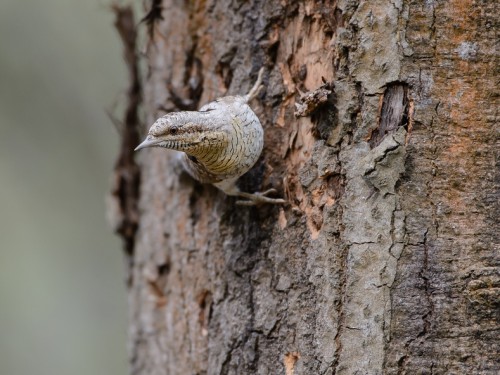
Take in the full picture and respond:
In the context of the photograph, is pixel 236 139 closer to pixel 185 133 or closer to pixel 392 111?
pixel 185 133

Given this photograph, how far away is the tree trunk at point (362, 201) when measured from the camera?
83.8 inches

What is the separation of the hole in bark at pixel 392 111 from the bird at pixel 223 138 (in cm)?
56

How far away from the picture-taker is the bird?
100 inches

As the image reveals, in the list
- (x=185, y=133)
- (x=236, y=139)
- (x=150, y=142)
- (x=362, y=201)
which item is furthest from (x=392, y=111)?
(x=150, y=142)

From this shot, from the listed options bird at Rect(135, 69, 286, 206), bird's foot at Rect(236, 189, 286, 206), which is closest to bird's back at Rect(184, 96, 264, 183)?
bird at Rect(135, 69, 286, 206)

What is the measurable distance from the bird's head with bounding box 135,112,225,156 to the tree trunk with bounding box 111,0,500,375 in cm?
29

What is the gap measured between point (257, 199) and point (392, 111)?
0.75 m

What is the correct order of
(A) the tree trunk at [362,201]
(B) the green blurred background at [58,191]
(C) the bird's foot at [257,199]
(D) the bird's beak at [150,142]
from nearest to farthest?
1. (A) the tree trunk at [362,201]
2. (D) the bird's beak at [150,142]
3. (C) the bird's foot at [257,199]
4. (B) the green blurred background at [58,191]

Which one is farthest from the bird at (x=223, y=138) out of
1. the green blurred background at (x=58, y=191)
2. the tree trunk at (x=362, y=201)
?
the green blurred background at (x=58, y=191)

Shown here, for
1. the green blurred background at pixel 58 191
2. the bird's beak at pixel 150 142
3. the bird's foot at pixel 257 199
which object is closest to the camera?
the bird's beak at pixel 150 142

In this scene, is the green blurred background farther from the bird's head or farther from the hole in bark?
the hole in bark

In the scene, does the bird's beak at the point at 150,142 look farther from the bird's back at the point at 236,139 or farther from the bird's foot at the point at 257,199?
the bird's foot at the point at 257,199

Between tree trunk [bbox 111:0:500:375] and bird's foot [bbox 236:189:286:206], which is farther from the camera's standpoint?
bird's foot [bbox 236:189:286:206]

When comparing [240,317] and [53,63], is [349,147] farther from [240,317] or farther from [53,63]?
[53,63]
